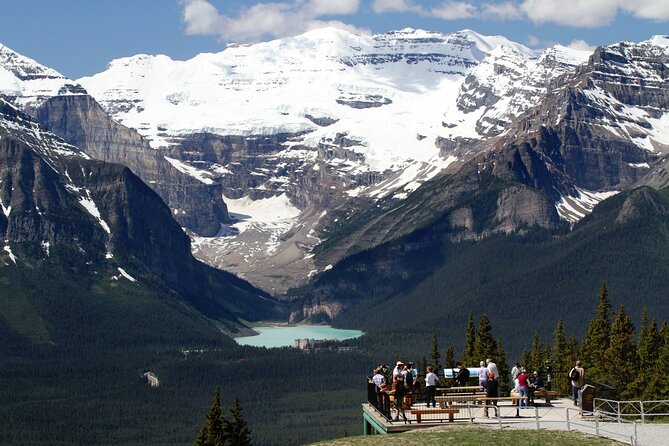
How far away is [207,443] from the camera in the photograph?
140500 millimetres

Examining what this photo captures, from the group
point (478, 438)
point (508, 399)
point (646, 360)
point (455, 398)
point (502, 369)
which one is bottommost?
point (478, 438)

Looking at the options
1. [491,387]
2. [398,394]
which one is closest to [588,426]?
[491,387]

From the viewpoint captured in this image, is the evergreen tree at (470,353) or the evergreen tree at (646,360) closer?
the evergreen tree at (646,360)

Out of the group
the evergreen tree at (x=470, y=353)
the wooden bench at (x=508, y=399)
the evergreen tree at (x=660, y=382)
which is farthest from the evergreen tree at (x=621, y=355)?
the wooden bench at (x=508, y=399)

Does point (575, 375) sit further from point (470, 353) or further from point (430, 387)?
point (470, 353)

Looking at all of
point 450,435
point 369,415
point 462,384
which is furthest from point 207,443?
point 450,435

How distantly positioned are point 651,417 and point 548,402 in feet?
19.6

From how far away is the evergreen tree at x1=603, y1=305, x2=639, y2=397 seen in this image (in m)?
167

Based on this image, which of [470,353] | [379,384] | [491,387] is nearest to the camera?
[491,387]

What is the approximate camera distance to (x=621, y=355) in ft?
551

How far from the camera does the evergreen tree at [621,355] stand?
166750 mm

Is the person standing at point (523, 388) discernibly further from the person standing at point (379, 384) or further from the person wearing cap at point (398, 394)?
the person standing at point (379, 384)

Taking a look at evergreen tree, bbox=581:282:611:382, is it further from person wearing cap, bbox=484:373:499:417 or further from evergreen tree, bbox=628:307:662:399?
person wearing cap, bbox=484:373:499:417

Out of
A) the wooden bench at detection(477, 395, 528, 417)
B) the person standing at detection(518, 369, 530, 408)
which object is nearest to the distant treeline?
the wooden bench at detection(477, 395, 528, 417)
